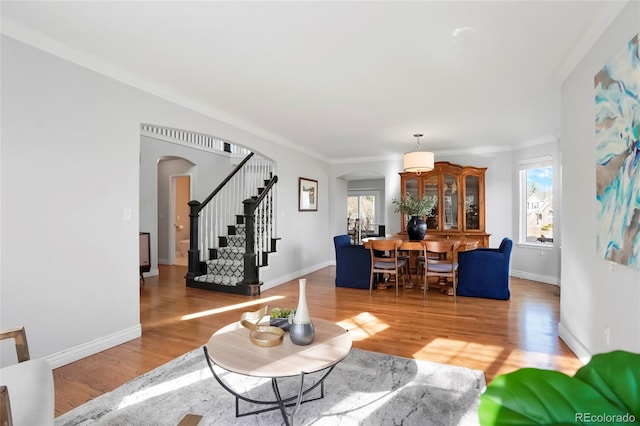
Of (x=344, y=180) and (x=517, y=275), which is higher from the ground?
(x=344, y=180)

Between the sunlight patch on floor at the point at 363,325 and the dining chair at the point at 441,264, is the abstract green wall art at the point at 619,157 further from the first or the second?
the dining chair at the point at 441,264

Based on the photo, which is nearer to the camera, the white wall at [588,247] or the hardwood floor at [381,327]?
the white wall at [588,247]

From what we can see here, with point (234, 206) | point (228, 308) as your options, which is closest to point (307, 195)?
point (234, 206)

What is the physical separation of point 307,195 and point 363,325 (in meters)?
3.56

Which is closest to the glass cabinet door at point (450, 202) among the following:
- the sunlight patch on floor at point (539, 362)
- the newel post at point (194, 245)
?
the sunlight patch on floor at point (539, 362)

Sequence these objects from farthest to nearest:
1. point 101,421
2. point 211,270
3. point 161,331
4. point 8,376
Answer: point 211,270, point 161,331, point 101,421, point 8,376

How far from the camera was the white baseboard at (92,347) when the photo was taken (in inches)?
98.4

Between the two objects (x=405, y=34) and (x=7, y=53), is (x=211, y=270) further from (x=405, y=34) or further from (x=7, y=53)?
(x=405, y=34)

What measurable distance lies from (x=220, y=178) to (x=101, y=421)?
643 centimetres

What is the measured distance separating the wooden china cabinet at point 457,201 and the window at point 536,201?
711 millimetres

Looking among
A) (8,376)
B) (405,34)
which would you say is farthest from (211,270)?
(405,34)

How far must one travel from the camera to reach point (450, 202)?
247 inches

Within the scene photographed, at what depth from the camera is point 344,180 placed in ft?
27.5

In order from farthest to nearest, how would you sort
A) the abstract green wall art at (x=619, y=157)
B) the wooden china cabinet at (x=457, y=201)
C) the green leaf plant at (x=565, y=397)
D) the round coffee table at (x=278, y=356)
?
the wooden china cabinet at (x=457, y=201) < the abstract green wall art at (x=619, y=157) < the round coffee table at (x=278, y=356) < the green leaf plant at (x=565, y=397)
